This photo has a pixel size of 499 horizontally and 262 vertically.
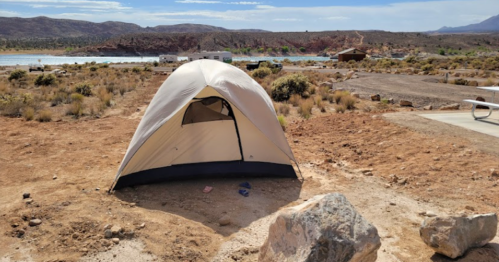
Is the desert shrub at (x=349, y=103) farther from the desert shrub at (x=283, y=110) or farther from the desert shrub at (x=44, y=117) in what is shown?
the desert shrub at (x=44, y=117)

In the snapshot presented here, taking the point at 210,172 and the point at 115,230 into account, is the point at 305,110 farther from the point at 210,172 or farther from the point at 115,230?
the point at 115,230

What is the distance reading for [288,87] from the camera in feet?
64.6

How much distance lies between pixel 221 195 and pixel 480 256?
156 inches

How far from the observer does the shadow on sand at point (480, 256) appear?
4.54 m

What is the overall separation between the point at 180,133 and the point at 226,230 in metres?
2.55

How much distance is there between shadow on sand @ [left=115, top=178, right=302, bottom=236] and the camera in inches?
235

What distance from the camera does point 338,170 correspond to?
8375 millimetres

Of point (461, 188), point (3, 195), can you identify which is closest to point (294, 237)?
point (461, 188)

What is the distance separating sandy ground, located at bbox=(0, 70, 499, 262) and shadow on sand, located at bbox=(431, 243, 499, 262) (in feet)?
0.06

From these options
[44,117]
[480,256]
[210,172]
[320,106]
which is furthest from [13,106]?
[480,256]

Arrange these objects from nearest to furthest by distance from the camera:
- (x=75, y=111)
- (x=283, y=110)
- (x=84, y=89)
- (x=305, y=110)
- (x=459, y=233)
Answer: (x=459, y=233) → (x=75, y=111) → (x=305, y=110) → (x=283, y=110) → (x=84, y=89)

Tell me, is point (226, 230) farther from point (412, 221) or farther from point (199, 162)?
point (412, 221)

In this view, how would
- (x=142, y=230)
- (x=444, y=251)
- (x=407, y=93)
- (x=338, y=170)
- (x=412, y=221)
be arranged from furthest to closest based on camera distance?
(x=407, y=93) → (x=338, y=170) → (x=412, y=221) → (x=142, y=230) → (x=444, y=251)

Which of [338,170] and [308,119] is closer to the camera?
[338,170]
